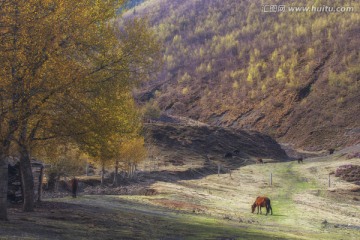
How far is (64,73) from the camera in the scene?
70.2ft

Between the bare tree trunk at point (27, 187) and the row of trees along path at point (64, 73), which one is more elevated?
the row of trees along path at point (64, 73)

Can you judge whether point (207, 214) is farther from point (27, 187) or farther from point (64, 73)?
point (64, 73)

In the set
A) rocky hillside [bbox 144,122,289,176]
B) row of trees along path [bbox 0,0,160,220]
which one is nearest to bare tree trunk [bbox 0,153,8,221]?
row of trees along path [bbox 0,0,160,220]

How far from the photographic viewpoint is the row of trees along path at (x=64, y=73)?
20406 millimetres

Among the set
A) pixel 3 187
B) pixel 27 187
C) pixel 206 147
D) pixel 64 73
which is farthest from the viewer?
pixel 206 147

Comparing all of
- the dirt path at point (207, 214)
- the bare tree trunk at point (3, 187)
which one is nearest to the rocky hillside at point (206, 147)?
the dirt path at point (207, 214)

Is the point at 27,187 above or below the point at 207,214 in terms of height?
above

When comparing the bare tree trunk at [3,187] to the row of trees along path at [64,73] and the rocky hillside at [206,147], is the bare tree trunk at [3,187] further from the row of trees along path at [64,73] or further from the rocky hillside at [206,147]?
the rocky hillside at [206,147]

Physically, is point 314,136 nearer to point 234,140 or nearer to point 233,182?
point 234,140

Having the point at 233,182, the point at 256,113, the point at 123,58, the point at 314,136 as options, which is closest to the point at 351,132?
the point at 314,136

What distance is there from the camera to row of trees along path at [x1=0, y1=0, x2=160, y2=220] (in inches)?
803

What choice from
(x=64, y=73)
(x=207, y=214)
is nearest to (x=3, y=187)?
(x=64, y=73)

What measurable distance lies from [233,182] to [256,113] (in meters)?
102

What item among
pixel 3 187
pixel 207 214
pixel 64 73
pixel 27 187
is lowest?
pixel 207 214
